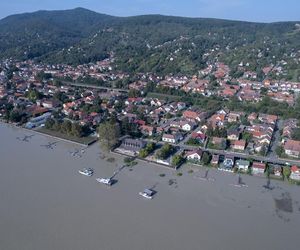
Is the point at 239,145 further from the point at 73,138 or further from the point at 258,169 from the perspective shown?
the point at 73,138

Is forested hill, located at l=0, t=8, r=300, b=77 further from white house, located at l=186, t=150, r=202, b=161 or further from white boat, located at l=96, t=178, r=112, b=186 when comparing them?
white boat, located at l=96, t=178, r=112, b=186

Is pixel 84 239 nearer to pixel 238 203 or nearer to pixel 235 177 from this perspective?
pixel 238 203

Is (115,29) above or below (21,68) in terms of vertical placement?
above

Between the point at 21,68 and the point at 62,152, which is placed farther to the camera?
the point at 21,68

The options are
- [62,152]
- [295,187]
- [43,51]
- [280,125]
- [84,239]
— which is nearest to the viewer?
[84,239]

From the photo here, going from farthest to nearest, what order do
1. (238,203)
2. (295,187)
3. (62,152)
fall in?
(62,152), (295,187), (238,203)

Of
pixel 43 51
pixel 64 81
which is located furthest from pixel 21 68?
pixel 43 51

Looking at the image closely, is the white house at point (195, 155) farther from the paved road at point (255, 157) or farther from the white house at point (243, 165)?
the white house at point (243, 165)

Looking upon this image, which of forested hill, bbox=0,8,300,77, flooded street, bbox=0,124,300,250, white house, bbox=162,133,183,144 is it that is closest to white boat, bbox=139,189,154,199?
flooded street, bbox=0,124,300,250
